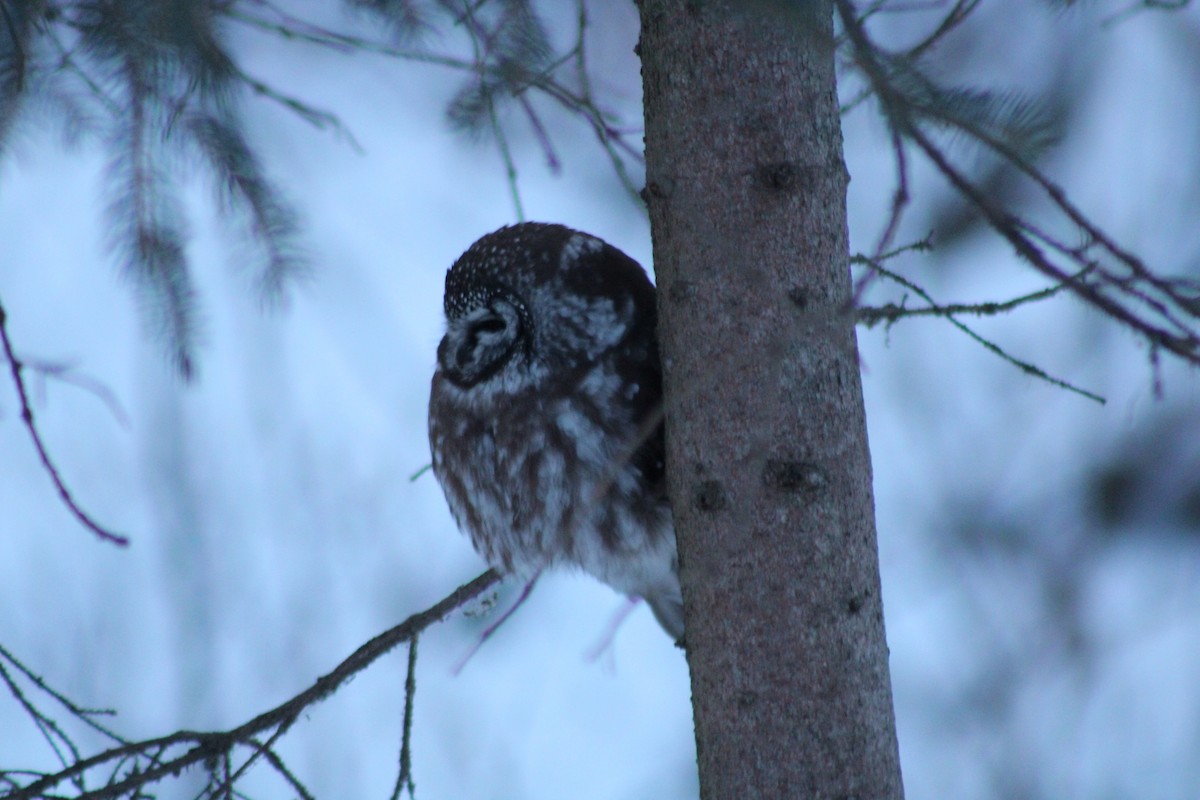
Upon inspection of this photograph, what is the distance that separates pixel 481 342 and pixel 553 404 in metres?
0.22

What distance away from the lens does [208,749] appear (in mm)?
1705

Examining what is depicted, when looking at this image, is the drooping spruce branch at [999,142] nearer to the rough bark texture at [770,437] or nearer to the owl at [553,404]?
the rough bark texture at [770,437]

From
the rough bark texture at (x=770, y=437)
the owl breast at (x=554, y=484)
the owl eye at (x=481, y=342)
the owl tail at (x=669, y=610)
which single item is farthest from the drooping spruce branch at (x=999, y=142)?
the owl tail at (x=669, y=610)

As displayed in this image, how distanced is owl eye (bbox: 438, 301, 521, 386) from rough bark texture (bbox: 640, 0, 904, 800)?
55cm

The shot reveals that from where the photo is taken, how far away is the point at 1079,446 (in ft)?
9.93

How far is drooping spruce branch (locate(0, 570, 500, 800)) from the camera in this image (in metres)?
1.54

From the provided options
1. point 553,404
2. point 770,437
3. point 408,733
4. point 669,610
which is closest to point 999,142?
point 770,437

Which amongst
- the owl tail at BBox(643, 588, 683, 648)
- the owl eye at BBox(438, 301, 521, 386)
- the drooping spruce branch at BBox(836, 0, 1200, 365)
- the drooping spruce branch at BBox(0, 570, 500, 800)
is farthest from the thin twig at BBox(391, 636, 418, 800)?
the drooping spruce branch at BBox(836, 0, 1200, 365)

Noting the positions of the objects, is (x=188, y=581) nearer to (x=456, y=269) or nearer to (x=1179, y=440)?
(x=456, y=269)

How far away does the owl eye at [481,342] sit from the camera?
200cm

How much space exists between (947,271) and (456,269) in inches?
50.2

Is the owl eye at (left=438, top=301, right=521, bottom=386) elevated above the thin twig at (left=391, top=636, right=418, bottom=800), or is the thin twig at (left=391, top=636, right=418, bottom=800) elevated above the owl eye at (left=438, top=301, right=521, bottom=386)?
the owl eye at (left=438, top=301, right=521, bottom=386)

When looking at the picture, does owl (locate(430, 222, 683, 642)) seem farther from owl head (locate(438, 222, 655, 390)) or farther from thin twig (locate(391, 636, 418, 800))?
thin twig (locate(391, 636, 418, 800))

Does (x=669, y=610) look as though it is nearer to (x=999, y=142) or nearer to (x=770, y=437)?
(x=770, y=437)
